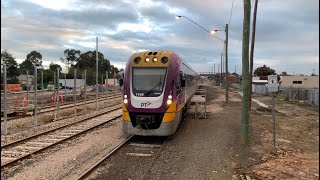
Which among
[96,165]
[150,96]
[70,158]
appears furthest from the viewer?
[150,96]

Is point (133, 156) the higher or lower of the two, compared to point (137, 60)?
lower

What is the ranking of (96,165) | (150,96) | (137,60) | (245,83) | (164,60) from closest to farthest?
(96,165)
(150,96)
(245,83)
(164,60)
(137,60)

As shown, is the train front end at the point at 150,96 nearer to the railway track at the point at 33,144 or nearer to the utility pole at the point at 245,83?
the utility pole at the point at 245,83

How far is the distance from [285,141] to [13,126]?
40.0 ft

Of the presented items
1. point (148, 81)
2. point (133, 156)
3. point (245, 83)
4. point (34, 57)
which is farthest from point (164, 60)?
point (34, 57)

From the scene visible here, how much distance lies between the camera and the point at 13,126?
55.6 feet

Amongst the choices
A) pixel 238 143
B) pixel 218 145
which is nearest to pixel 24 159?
pixel 218 145

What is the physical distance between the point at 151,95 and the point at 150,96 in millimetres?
55

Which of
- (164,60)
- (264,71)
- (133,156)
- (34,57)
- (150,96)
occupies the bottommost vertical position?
(133,156)

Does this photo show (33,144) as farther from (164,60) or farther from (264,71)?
(264,71)

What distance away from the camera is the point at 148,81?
13023 millimetres

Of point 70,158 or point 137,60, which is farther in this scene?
point 137,60

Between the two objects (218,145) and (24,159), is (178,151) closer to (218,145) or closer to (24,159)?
(218,145)

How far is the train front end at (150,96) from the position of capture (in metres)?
12.5
